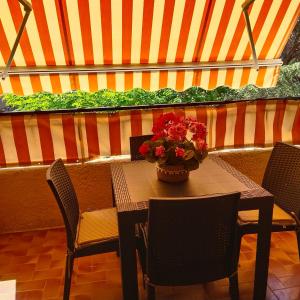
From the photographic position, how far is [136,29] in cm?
379

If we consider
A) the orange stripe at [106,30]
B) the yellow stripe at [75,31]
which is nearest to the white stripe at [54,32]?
the yellow stripe at [75,31]

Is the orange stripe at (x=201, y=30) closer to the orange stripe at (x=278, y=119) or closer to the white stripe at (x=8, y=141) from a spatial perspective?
the orange stripe at (x=278, y=119)

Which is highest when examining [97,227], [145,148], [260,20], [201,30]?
[260,20]

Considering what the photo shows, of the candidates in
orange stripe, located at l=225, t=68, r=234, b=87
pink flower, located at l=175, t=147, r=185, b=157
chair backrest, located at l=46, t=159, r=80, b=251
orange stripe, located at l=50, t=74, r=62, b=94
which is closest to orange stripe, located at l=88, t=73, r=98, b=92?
orange stripe, located at l=50, t=74, r=62, b=94

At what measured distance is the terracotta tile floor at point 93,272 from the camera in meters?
2.57

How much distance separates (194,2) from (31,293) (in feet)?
11.2

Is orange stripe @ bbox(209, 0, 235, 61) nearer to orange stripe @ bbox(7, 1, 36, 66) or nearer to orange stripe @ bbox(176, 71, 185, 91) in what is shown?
orange stripe @ bbox(176, 71, 185, 91)

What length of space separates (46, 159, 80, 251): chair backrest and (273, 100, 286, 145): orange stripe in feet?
8.00

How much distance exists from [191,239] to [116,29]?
2807mm

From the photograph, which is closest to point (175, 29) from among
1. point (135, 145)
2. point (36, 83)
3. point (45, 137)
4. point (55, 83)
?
point (55, 83)

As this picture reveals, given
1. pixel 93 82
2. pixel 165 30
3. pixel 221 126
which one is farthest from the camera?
pixel 93 82

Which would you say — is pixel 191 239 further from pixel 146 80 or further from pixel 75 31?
pixel 75 31

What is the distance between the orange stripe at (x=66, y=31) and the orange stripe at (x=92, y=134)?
1.09m

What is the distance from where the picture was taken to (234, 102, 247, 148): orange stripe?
3.57 metres
